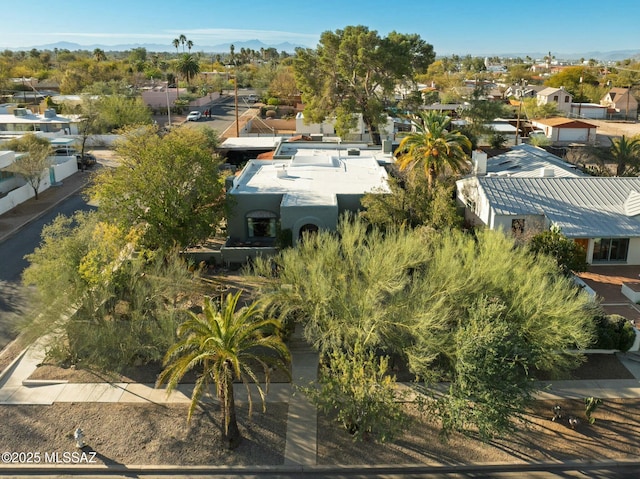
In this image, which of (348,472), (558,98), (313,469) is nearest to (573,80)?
(558,98)

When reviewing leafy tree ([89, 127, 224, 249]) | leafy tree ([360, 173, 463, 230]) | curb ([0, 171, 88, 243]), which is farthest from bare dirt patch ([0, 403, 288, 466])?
curb ([0, 171, 88, 243])

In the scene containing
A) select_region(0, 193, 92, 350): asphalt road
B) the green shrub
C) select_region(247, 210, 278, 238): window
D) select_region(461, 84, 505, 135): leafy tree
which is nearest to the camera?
the green shrub

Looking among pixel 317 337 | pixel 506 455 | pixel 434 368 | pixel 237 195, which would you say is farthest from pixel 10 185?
pixel 506 455

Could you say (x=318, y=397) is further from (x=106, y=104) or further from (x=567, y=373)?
(x=106, y=104)

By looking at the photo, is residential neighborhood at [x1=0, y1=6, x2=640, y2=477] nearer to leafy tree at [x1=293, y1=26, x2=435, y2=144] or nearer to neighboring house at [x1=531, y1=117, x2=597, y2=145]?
leafy tree at [x1=293, y1=26, x2=435, y2=144]

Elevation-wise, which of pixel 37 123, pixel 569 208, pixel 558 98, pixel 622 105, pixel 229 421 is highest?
pixel 558 98

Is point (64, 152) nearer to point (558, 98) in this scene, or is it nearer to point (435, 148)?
point (435, 148)
